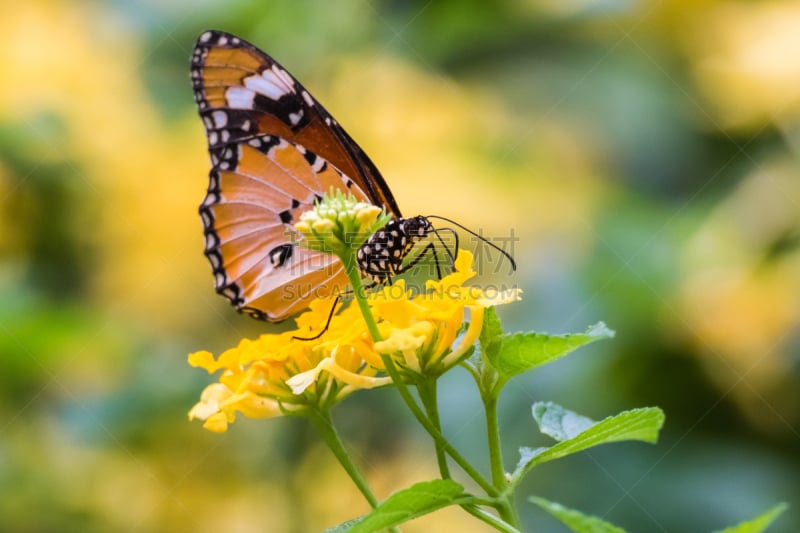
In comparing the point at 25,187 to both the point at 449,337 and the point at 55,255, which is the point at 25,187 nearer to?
the point at 55,255

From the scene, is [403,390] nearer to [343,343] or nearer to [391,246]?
[343,343]

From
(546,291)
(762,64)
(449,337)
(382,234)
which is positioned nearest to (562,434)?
(449,337)

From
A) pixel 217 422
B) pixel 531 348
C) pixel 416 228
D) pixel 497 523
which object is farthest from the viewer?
pixel 416 228

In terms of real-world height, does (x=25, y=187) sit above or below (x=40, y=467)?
above

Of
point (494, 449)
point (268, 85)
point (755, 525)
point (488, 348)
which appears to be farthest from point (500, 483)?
point (268, 85)

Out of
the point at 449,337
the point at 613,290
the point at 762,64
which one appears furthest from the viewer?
the point at 762,64
